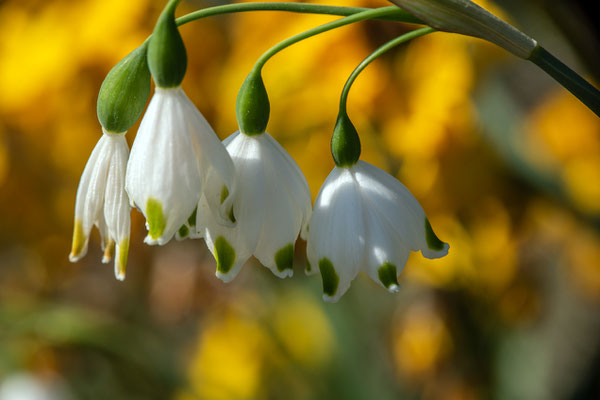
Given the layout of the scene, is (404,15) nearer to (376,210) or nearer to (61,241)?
(376,210)

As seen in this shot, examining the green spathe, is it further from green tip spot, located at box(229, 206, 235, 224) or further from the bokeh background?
the bokeh background

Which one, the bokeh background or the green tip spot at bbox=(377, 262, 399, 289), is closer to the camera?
the green tip spot at bbox=(377, 262, 399, 289)

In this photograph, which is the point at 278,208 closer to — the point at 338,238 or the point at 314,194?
the point at 338,238

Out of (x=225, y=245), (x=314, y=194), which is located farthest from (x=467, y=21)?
(x=314, y=194)

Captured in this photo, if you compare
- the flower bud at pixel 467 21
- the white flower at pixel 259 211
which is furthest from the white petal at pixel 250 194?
the flower bud at pixel 467 21

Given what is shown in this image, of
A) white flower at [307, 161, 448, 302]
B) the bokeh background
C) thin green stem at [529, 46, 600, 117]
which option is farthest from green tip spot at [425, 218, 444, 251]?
the bokeh background

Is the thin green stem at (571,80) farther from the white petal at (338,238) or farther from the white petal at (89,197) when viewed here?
the white petal at (89,197)
